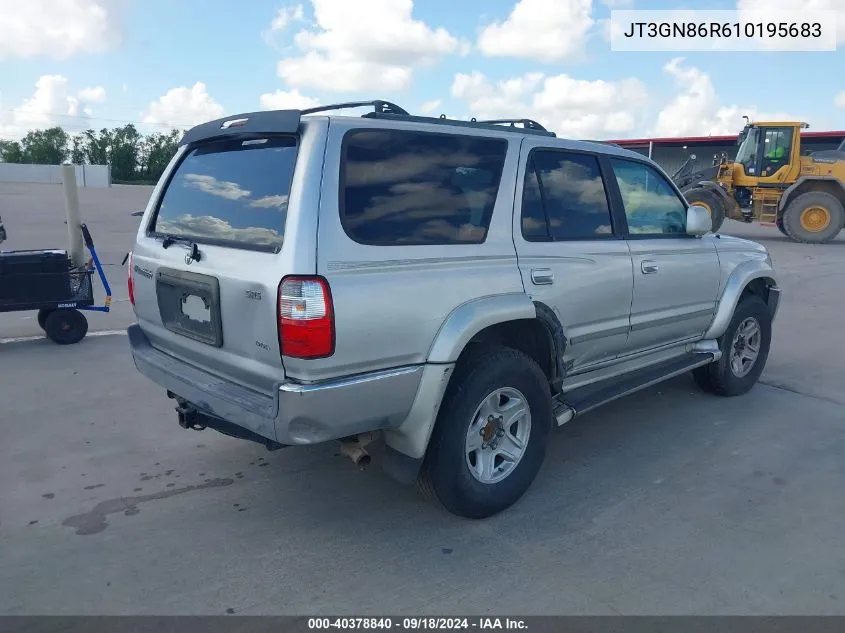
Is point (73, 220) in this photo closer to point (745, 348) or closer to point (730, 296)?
point (730, 296)

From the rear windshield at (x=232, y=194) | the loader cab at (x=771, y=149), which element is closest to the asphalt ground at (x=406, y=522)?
the rear windshield at (x=232, y=194)

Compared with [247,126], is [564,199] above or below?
below

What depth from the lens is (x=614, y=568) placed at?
9.78 feet

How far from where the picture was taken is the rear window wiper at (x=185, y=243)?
314 centimetres

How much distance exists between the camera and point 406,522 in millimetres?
3381

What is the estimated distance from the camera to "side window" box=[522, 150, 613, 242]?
11.8ft

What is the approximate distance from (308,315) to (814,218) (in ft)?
60.3

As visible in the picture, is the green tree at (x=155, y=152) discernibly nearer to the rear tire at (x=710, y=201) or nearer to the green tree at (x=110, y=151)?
the green tree at (x=110, y=151)

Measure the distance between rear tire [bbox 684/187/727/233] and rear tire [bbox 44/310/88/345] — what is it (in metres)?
15.3

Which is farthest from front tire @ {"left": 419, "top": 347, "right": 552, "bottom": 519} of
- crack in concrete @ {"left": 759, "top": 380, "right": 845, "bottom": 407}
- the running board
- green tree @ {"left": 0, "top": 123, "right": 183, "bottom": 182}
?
green tree @ {"left": 0, "top": 123, "right": 183, "bottom": 182}

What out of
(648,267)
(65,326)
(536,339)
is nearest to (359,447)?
(536,339)

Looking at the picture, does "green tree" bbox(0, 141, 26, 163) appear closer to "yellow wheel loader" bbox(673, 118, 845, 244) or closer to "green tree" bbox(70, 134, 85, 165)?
"green tree" bbox(70, 134, 85, 165)

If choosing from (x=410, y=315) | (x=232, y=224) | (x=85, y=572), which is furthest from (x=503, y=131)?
(x=85, y=572)
